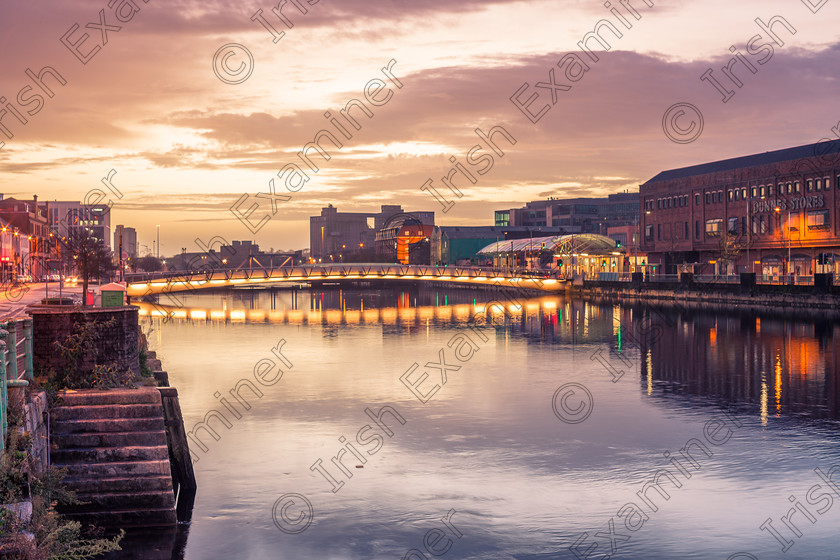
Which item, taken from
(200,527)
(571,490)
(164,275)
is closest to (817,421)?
(571,490)

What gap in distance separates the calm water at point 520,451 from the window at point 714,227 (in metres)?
51.7

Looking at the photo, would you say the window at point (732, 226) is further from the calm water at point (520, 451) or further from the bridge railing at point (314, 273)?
the calm water at point (520, 451)

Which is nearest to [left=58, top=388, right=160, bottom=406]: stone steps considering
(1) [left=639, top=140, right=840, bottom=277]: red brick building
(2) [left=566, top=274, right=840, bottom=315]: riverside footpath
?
(2) [left=566, top=274, right=840, bottom=315]: riverside footpath

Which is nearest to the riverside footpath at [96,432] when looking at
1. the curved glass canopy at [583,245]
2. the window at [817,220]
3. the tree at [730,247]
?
the window at [817,220]

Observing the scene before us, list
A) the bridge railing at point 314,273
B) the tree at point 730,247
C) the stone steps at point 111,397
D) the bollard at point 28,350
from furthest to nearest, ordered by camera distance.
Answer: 1. the bridge railing at point 314,273
2. the tree at point 730,247
3. the stone steps at point 111,397
4. the bollard at point 28,350

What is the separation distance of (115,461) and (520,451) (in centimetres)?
1295

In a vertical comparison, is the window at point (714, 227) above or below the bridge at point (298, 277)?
above

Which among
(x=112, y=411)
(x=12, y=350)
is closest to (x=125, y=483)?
(x=112, y=411)

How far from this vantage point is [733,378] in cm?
4272

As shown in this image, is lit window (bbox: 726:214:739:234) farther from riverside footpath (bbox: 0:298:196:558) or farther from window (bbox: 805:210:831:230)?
riverside footpath (bbox: 0:298:196:558)

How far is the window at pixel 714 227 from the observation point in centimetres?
10894

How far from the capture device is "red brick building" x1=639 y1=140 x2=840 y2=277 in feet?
310

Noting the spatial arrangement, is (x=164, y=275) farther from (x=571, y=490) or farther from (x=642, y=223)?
(x=571, y=490)

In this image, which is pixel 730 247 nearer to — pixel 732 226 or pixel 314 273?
pixel 732 226
